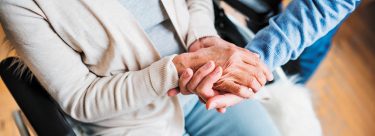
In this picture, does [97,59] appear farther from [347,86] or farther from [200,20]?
[347,86]

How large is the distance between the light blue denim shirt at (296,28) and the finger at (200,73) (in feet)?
0.54

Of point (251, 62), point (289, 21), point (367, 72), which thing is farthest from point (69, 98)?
point (367, 72)

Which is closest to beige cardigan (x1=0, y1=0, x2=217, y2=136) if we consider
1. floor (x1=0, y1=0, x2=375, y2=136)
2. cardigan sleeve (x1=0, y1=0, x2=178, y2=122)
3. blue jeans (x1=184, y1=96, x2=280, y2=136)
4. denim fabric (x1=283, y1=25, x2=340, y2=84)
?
cardigan sleeve (x1=0, y1=0, x2=178, y2=122)

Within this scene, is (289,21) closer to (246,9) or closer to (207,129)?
(246,9)

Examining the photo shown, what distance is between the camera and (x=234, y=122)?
85cm

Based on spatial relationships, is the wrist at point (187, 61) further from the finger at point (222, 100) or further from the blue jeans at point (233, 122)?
the blue jeans at point (233, 122)

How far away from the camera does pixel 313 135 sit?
893 mm

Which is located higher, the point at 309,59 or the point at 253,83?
the point at 253,83

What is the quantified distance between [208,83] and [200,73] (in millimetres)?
24

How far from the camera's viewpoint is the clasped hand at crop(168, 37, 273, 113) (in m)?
0.66

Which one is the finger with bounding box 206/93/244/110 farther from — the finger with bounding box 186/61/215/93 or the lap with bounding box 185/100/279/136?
the lap with bounding box 185/100/279/136

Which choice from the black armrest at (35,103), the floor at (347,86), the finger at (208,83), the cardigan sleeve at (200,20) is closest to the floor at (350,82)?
the floor at (347,86)

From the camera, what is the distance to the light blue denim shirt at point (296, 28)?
788 millimetres

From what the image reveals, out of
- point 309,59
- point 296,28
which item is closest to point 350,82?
point 309,59
